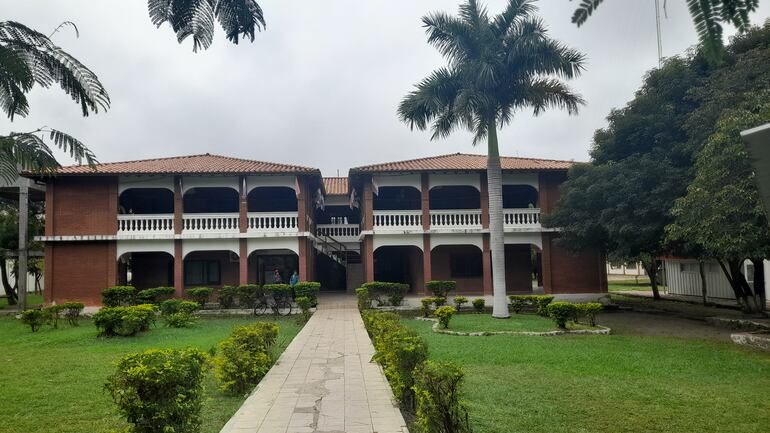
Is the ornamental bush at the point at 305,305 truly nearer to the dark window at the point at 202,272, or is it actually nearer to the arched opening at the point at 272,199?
the dark window at the point at 202,272

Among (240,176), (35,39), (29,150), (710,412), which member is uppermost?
(240,176)

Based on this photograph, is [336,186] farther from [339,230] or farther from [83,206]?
[83,206]

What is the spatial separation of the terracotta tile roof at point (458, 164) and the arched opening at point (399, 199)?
1866 mm

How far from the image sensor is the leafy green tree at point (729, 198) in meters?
11.3

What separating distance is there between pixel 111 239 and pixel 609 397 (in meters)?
19.3

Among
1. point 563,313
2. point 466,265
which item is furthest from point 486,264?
point 563,313

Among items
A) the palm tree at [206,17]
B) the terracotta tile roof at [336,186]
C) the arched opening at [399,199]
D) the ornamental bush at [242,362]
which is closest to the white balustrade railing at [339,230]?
the terracotta tile roof at [336,186]

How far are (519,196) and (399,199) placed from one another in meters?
5.67

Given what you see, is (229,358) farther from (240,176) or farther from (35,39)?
(240,176)

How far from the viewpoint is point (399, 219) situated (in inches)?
856

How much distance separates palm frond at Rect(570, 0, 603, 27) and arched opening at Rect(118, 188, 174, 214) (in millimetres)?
23852

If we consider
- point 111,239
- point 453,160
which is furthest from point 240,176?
point 453,160

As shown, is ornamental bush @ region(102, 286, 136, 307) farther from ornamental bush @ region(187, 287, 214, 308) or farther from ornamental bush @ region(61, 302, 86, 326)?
ornamental bush @ region(187, 287, 214, 308)

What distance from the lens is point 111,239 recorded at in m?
20.4
